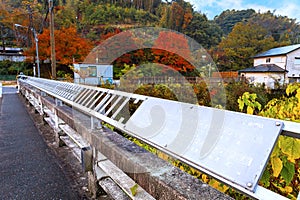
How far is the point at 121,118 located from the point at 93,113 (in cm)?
41

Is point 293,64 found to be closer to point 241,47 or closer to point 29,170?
point 241,47

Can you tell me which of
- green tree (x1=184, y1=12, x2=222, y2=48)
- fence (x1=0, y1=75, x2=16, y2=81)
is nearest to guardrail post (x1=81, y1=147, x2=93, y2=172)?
green tree (x1=184, y1=12, x2=222, y2=48)

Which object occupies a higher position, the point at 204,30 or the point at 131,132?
the point at 204,30

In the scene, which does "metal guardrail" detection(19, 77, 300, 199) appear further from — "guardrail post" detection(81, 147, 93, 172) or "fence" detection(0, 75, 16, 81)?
"fence" detection(0, 75, 16, 81)

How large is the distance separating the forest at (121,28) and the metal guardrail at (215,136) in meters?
16.1

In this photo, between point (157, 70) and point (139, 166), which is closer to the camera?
point (139, 166)

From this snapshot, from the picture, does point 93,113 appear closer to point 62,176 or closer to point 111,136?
point 111,136

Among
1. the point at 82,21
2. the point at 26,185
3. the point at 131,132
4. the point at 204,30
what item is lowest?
the point at 26,185

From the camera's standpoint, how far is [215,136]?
2.89 ft

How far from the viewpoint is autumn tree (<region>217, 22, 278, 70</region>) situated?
32156 mm

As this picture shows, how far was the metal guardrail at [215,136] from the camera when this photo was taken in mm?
691

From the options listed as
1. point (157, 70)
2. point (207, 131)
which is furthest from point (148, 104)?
point (157, 70)

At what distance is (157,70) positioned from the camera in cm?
1638

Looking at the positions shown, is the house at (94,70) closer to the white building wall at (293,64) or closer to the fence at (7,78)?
the fence at (7,78)
